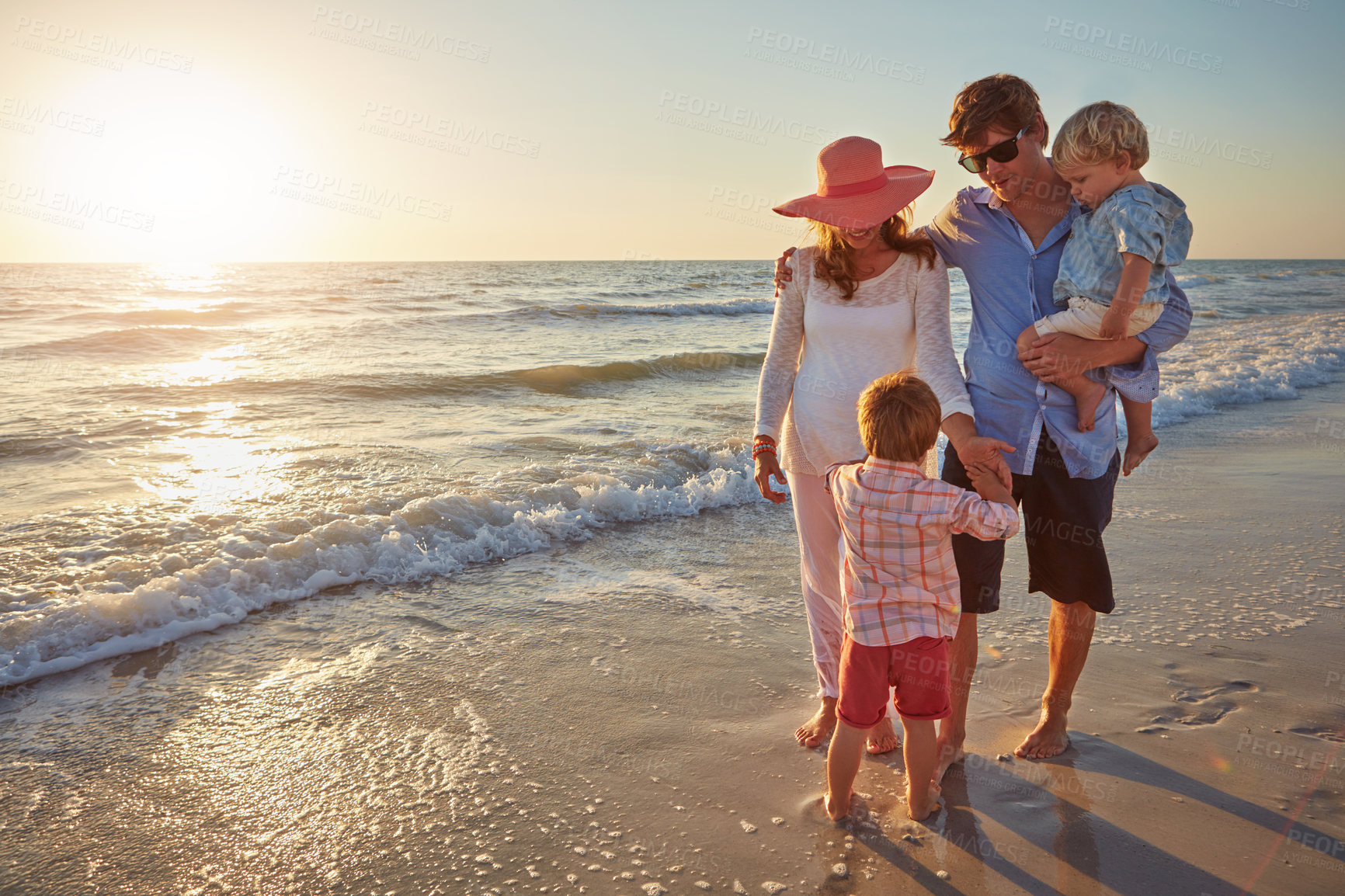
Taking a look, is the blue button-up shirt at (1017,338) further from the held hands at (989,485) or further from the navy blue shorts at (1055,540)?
the held hands at (989,485)

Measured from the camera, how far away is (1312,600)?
398 centimetres

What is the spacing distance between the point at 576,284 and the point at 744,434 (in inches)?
1235

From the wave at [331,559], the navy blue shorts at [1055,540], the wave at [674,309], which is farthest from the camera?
the wave at [674,309]

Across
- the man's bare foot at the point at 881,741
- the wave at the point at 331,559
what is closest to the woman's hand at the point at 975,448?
the man's bare foot at the point at 881,741

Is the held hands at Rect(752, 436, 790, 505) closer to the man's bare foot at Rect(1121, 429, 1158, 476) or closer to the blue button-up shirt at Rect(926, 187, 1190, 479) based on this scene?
the blue button-up shirt at Rect(926, 187, 1190, 479)

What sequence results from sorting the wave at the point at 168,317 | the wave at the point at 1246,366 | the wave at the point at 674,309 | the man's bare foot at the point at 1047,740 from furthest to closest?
the wave at the point at 674,309, the wave at the point at 168,317, the wave at the point at 1246,366, the man's bare foot at the point at 1047,740

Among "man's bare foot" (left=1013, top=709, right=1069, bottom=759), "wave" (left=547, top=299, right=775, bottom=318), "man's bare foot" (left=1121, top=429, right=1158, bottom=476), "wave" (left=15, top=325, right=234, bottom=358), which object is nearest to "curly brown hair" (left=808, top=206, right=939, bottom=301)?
"man's bare foot" (left=1121, top=429, right=1158, bottom=476)

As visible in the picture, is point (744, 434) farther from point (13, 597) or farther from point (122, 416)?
point (122, 416)

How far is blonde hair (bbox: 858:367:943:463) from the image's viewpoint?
2.17 meters

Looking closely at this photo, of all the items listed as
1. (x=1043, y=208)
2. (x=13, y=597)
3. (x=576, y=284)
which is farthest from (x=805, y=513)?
(x=576, y=284)

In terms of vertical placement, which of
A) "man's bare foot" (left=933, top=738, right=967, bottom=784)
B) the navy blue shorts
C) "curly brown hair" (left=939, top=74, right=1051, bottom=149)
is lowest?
"man's bare foot" (left=933, top=738, right=967, bottom=784)

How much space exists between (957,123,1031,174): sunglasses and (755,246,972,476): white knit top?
1.03 ft

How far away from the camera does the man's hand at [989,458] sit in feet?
7.48

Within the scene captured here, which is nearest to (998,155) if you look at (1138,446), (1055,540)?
(1138,446)
